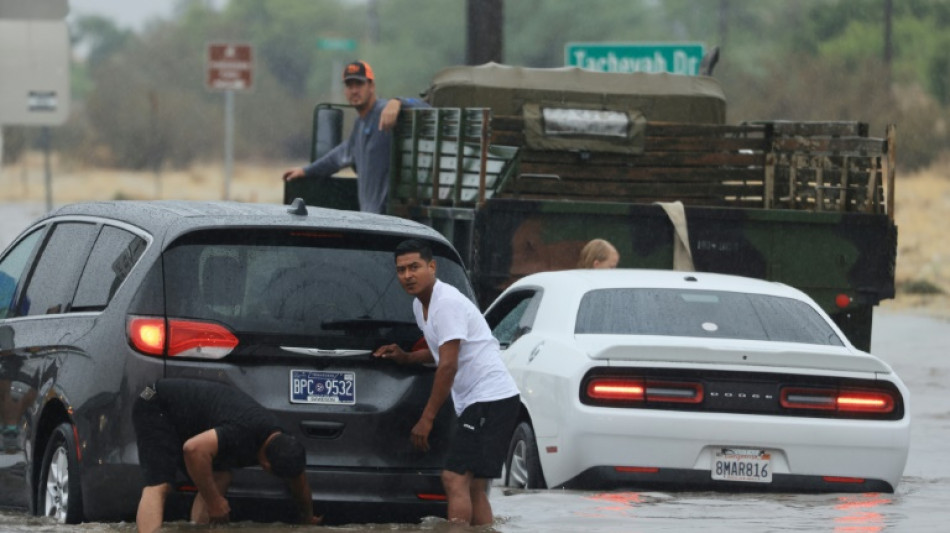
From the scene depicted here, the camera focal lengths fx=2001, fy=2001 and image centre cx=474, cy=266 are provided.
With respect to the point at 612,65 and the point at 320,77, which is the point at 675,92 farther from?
the point at 320,77

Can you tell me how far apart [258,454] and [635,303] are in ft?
11.2

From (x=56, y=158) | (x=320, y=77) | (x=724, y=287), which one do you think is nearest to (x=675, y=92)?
(x=724, y=287)

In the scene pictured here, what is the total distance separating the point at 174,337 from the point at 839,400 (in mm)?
3785

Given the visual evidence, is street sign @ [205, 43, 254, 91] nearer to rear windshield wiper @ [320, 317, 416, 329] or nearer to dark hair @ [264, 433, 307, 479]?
rear windshield wiper @ [320, 317, 416, 329]

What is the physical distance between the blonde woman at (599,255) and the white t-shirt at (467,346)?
417cm

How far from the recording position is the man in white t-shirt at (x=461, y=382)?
8.01 metres

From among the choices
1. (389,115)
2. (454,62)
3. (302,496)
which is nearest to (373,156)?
(389,115)

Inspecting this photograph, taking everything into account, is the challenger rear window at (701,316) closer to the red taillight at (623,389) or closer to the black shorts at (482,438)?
→ the red taillight at (623,389)

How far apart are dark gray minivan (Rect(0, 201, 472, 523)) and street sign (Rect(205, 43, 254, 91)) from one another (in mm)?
23415

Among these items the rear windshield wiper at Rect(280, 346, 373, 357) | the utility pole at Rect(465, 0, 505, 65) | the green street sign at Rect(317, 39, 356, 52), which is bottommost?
the rear windshield wiper at Rect(280, 346, 373, 357)

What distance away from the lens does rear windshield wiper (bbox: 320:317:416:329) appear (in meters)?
7.94

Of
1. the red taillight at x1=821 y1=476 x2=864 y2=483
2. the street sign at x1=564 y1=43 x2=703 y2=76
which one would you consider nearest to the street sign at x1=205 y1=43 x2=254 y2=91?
the street sign at x1=564 y1=43 x2=703 y2=76

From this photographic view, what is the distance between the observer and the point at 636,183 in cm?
1603

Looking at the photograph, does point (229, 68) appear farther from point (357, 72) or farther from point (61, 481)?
point (61, 481)
